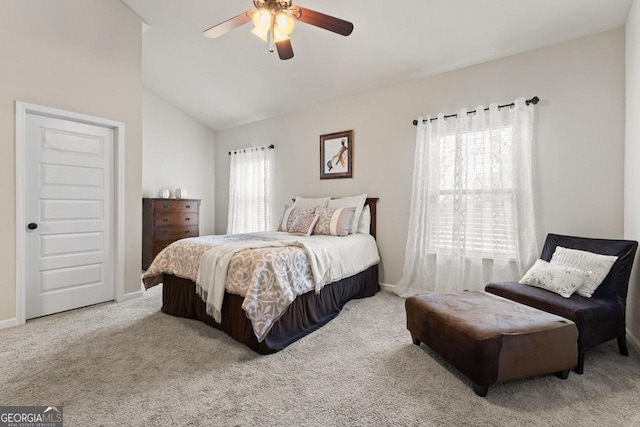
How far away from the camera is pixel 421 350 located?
2.19m

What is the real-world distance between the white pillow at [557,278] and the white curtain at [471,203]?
0.54 m

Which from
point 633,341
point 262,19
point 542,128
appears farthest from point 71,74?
point 633,341

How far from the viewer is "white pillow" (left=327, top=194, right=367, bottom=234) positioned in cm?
372

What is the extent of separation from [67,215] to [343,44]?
3321mm

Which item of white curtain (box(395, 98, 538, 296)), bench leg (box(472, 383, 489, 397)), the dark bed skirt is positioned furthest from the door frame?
bench leg (box(472, 383, 489, 397))

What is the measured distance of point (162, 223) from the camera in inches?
183

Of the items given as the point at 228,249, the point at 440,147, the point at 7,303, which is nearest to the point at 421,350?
the point at 228,249

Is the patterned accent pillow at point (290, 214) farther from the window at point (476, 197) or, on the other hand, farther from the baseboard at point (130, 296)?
the baseboard at point (130, 296)

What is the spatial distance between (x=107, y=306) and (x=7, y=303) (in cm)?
75

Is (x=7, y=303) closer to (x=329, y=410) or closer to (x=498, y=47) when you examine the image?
(x=329, y=410)

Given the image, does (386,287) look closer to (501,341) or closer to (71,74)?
(501,341)

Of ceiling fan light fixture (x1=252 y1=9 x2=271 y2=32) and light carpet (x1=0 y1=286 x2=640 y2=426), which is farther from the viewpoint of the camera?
ceiling fan light fixture (x1=252 y1=9 x2=271 y2=32)

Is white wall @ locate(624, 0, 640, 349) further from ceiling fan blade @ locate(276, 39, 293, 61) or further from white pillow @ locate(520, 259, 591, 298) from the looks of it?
ceiling fan blade @ locate(276, 39, 293, 61)

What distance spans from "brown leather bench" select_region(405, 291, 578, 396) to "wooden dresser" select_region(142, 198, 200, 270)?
4216 mm
